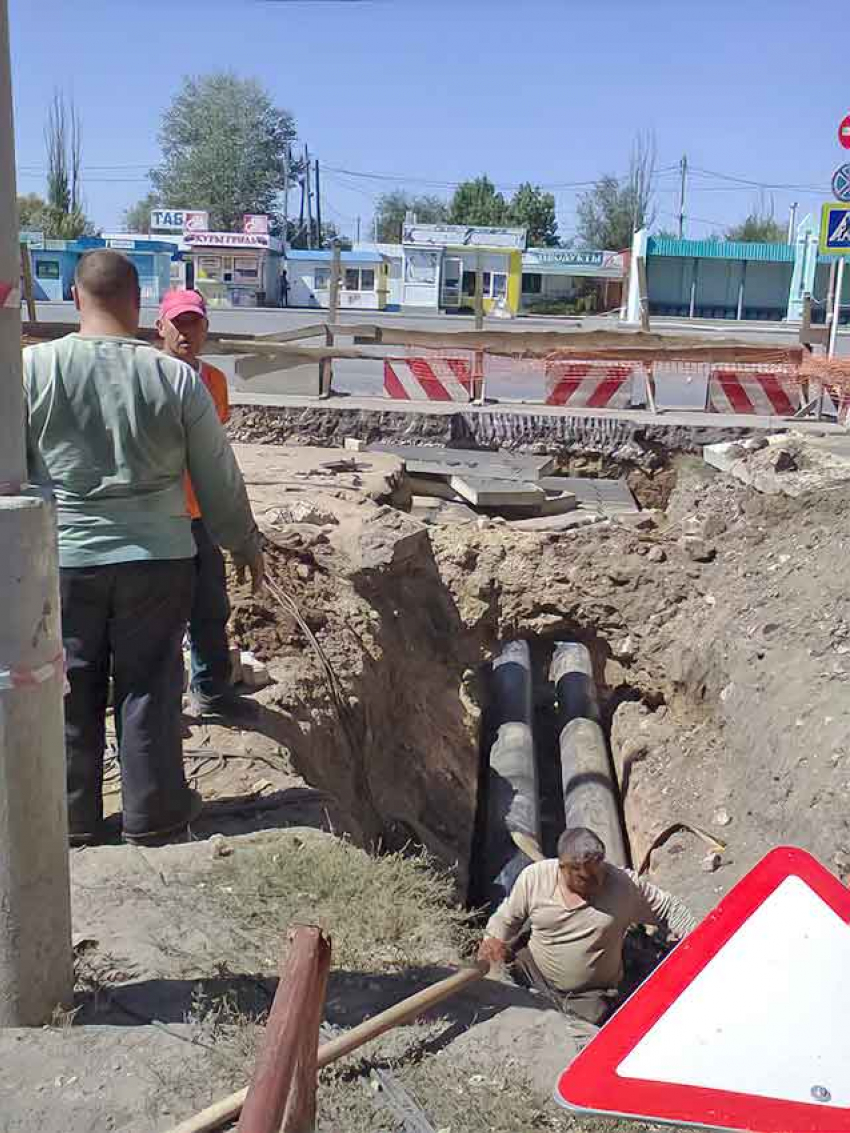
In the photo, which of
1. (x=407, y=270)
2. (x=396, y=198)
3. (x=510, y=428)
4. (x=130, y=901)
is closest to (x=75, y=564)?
(x=130, y=901)

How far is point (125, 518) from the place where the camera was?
3541mm

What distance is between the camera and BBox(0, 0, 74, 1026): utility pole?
236 cm

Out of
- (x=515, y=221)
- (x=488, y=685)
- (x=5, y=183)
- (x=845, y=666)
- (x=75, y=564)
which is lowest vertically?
(x=488, y=685)

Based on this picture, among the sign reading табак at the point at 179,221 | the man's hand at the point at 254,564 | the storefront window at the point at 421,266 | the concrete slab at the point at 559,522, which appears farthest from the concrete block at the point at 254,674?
the sign reading табак at the point at 179,221

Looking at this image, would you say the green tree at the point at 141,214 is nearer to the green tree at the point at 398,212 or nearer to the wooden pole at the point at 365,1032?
the green tree at the point at 398,212

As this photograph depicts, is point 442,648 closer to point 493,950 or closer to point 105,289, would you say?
point 493,950

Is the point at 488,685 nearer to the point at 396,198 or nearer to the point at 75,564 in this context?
the point at 75,564

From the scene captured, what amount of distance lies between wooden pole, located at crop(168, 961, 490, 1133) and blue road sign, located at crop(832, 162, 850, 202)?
41.8ft

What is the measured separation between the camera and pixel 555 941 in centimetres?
485

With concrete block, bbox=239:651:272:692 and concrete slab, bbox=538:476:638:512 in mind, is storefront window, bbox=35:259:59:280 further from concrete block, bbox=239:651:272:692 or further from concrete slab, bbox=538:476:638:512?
concrete block, bbox=239:651:272:692

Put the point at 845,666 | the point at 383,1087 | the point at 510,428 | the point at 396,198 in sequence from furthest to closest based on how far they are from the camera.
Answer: the point at 396,198
the point at 510,428
the point at 845,666
the point at 383,1087

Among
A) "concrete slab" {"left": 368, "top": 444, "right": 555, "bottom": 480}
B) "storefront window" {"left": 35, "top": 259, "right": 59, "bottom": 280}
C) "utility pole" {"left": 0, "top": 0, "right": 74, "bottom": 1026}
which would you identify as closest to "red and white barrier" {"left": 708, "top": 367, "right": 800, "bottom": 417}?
"concrete slab" {"left": 368, "top": 444, "right": 555, "bottom": 480}

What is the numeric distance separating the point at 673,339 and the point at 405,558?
6689 millimetres

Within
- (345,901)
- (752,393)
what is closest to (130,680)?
(345,901)
